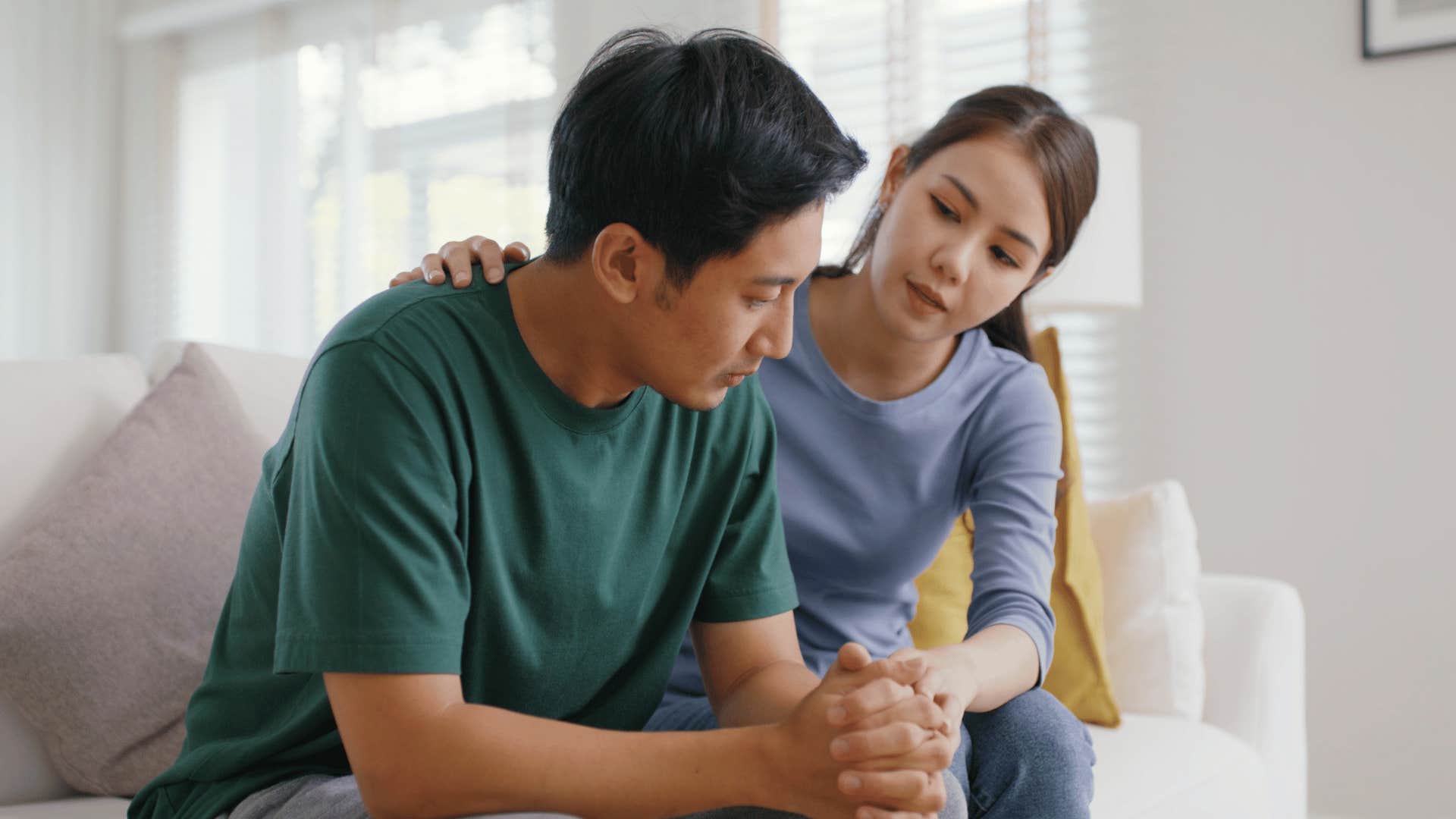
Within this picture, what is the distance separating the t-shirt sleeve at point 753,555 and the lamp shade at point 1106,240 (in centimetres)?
118

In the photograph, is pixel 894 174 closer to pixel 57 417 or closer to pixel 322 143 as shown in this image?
pixel 57 417

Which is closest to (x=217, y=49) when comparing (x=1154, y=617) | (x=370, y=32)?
(x=370, y=32)

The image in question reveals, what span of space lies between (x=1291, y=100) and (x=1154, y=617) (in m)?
1.24

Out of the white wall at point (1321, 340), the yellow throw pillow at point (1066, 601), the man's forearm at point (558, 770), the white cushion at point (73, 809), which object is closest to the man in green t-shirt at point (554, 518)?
the man's forearm at point (558, 770)

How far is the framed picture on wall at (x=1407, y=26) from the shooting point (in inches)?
95.3

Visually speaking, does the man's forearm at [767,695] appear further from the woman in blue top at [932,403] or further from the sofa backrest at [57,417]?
the sofa backrest at [57,417]

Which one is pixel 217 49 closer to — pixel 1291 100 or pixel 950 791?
pixel 1291 100

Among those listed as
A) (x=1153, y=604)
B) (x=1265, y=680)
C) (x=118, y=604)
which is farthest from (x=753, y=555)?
(x=1265, y=680)

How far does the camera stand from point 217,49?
15.1ft

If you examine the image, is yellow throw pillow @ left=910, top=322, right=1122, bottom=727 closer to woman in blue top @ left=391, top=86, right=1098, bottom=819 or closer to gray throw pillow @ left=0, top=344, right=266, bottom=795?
woman in blue top @ left=391, top=86, right=1098, bottom=819

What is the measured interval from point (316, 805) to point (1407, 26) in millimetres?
2403

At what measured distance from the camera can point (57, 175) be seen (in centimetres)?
460

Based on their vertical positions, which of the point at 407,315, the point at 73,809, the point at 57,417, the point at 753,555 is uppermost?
the point at 407,315

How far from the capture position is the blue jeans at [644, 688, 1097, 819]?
1195 millimetres
